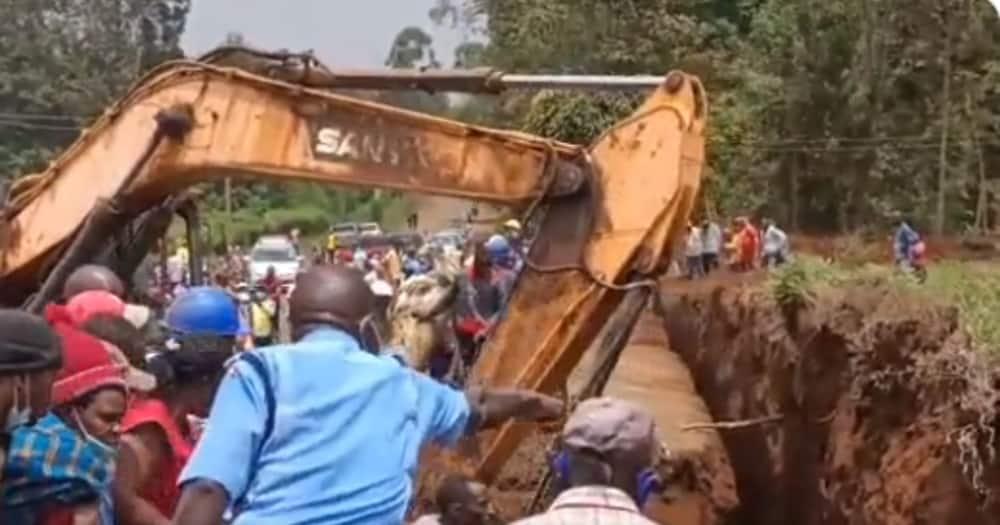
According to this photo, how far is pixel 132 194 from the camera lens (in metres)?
10.6

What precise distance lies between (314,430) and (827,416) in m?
9.25

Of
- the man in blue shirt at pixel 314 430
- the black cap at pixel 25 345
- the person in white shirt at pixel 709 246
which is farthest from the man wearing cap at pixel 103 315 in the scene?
the person in white shirt at pixel 709 246

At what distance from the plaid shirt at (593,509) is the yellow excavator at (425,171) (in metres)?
6.43

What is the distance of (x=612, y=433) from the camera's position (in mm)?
4125

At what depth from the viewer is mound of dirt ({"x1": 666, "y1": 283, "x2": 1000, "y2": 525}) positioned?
10.1m

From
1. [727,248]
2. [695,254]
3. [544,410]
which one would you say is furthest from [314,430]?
[727,248]

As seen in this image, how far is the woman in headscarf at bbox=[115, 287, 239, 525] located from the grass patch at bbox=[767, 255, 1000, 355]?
4356mm

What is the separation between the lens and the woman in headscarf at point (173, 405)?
5.37 m

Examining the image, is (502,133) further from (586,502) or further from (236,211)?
(236,211)

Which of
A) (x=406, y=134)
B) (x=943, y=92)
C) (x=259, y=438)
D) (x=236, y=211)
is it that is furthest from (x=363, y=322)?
(x=236, y=211)

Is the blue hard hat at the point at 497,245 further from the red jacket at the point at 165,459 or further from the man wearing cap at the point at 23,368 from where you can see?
the man wearing cap at the point at 23,368

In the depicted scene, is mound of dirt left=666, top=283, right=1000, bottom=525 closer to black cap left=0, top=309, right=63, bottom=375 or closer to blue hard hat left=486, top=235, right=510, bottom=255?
blue hard hat left=486, top=235, right=510, bottom=255

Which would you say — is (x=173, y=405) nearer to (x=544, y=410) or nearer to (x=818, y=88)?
(x=544, y=410)

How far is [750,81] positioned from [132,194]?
119ft
